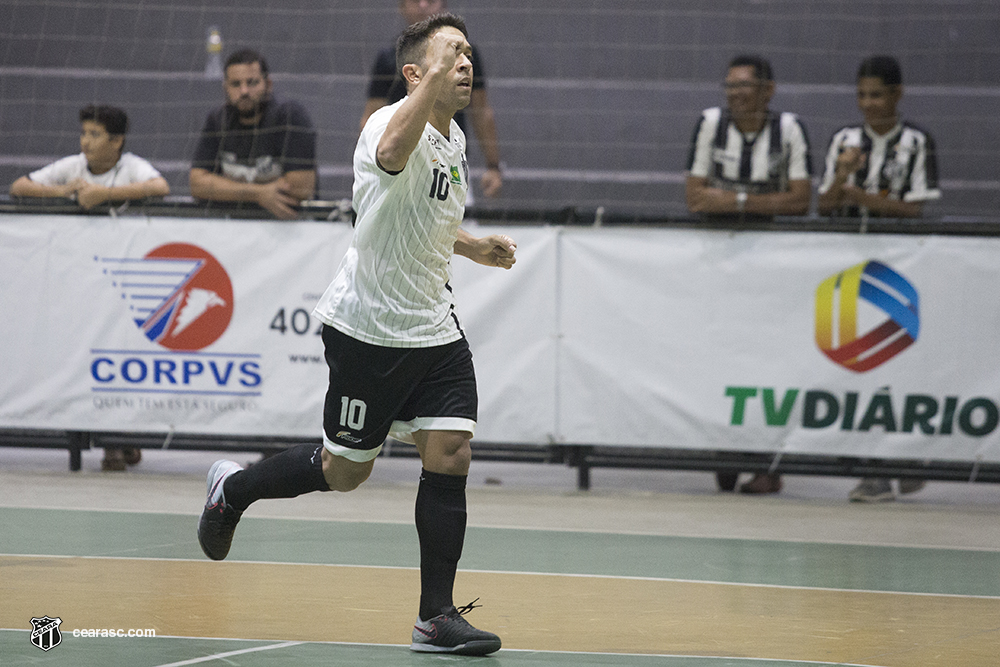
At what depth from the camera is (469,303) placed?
7801 millimetres

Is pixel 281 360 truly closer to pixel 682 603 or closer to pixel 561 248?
pixel 561 248

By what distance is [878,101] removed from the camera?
319 inches

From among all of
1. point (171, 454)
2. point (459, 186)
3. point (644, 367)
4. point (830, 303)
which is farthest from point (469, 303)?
point (459, 186)

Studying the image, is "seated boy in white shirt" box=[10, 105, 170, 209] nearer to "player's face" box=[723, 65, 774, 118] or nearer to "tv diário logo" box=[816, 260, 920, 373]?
"player's face" box=[723, 65, 774, 118]

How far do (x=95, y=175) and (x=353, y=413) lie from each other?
16.5 feet

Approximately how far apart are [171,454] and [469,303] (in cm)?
288

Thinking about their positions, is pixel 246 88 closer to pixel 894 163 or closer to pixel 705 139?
pixel 705 139

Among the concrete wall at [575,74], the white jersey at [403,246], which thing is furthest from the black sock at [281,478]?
the concrete wall at [575,74]

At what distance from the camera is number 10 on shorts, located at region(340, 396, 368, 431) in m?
4.14

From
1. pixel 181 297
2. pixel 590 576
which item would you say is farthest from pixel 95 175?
pixel 590 576

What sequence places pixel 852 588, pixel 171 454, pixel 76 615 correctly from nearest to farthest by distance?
pixel 76 615 < pixel 852 588 < pixel 171 454

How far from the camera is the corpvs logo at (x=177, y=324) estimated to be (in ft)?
26.0

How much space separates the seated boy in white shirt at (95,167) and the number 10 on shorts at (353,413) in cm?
456

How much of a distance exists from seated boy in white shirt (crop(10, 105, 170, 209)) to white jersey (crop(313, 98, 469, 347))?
14.7 feet
